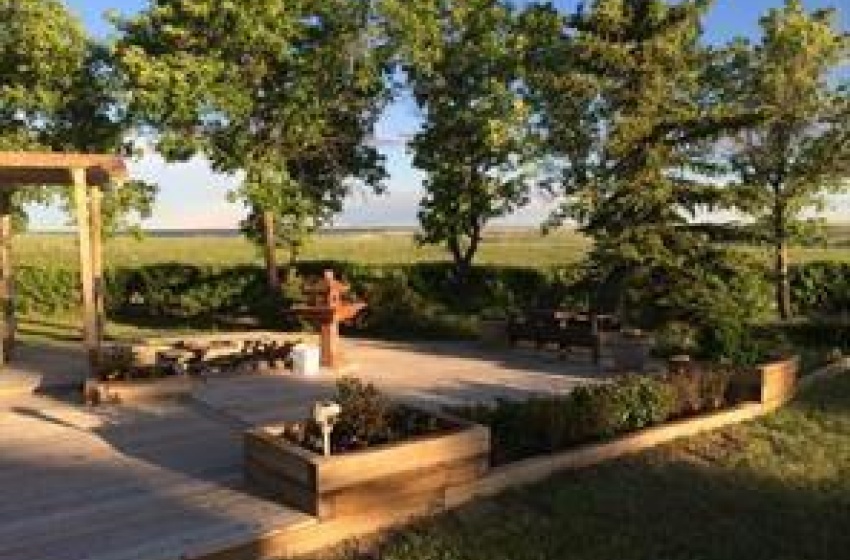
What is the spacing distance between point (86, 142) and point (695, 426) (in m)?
18.5

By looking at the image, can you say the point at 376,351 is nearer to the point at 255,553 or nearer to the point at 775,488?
the point at 775,488

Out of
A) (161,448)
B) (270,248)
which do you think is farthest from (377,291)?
(161,448)

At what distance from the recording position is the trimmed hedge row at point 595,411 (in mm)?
12477

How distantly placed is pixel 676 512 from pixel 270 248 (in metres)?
18.2

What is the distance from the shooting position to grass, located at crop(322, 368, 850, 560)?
10.2 metres

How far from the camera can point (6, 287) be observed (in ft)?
69.1

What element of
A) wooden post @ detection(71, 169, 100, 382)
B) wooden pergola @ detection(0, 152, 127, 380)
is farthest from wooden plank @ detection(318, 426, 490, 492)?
wooden post @ detection(71, 169, 100, 382)

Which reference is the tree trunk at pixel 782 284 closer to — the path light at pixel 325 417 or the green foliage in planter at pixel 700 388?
the green foliage in planter at pixel 700 388

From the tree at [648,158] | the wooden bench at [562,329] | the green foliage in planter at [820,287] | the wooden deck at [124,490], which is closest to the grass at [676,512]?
the wooden deck at [124,490]

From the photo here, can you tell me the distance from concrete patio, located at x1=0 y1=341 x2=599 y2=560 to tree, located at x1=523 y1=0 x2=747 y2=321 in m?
3.03

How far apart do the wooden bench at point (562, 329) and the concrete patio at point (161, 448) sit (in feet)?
1.11

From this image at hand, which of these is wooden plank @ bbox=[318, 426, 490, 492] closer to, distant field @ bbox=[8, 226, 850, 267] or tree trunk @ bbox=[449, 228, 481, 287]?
tree trunk @ bbox=[449, 228, 481, 287]

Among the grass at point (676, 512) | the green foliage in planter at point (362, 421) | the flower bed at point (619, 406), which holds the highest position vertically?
the green foliage in planter at point (362, 421)

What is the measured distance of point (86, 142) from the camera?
89.7ft
